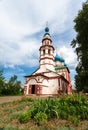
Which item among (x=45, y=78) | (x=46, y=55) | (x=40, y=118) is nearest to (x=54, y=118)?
(x=40, y=118)

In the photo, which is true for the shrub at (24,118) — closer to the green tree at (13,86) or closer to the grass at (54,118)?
the grass at (54,118)

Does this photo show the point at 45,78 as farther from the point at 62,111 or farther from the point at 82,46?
the point at 62,111

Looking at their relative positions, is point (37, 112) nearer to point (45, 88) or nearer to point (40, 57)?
point (45, 88)

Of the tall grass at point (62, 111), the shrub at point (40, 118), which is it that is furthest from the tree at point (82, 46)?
the shrub at point (40, 118)

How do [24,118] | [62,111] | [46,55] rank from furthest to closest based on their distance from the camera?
[46,55], [62,111], [24,118]

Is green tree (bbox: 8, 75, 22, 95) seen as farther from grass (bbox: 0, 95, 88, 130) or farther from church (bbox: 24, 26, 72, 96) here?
grass (bbox: 0, 95, 88, 130)

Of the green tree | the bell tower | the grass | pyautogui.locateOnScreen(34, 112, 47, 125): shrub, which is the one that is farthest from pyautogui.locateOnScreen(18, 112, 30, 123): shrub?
the green tree

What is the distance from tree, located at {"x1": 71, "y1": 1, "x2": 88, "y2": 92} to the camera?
2048cm

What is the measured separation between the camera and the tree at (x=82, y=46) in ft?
67.2

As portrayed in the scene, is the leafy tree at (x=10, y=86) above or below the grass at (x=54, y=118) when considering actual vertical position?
above

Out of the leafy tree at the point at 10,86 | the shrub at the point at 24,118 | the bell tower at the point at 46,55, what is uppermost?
the bell tower at the point at 46,55

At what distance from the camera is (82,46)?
21828 mm

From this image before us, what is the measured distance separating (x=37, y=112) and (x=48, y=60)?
102ft

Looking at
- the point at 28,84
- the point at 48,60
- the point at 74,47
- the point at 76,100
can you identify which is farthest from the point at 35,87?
the point at 76,100
